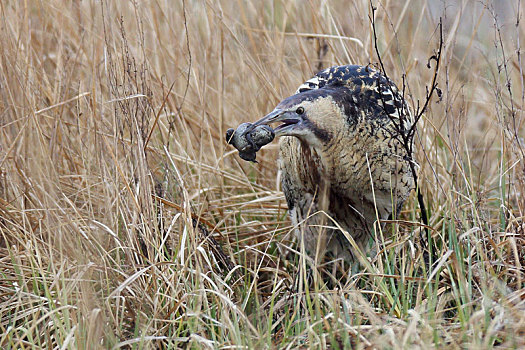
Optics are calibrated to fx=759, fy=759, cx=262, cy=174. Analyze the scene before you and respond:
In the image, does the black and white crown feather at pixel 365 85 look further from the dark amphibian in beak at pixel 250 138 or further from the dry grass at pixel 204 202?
the dark amphibian in beak at pixel 250 138

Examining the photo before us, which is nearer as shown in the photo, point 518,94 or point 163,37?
point 163,37

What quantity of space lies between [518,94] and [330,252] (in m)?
1.63

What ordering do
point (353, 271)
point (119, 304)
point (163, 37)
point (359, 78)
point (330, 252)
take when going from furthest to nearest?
1. point (163, 37)
2. point (330, 252)
3. point (353, 271)
4. point (359, 78)
5. point (119, 304)

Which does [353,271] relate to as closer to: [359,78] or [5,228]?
[359,78]

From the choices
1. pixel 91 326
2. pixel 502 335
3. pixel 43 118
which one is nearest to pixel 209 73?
pixel 43 118

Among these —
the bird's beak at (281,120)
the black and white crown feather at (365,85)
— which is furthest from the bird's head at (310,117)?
A: the black and white crown feather at (365,85)

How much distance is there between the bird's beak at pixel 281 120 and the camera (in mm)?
2465

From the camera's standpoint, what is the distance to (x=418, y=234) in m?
2.98

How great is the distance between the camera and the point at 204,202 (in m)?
3.25

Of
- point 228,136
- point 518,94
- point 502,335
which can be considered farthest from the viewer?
point 518,94

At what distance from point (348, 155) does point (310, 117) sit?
0.30m

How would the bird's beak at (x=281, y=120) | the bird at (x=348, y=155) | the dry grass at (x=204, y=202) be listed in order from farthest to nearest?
the bird at (x=348, y=155), the bird's beak at (x=281, y=120), the dry grass at (x=204, y=202)

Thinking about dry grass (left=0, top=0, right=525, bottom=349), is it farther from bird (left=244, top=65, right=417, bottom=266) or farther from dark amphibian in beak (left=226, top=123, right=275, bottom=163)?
dark amphibian in beak (left=226, top=123, right=275, bottom=163)

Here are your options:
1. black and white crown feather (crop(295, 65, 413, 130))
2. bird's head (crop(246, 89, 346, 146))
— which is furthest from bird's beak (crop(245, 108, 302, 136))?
black and white crown feather (crop(295, 65, 413, 130))
